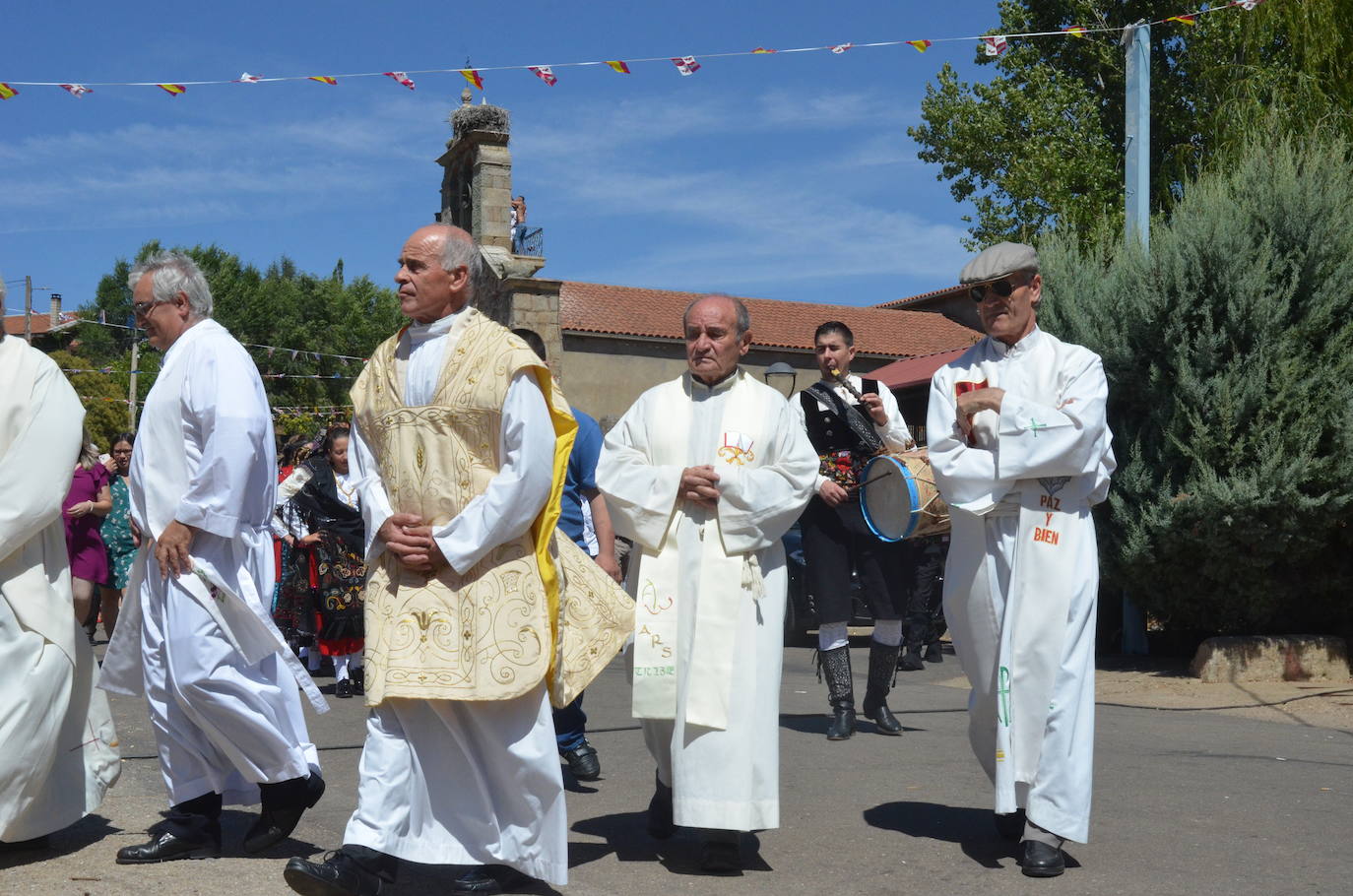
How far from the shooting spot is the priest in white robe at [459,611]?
14.2 ft

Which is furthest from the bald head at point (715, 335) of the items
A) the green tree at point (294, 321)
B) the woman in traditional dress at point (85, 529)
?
the green tree at point (294, 321)

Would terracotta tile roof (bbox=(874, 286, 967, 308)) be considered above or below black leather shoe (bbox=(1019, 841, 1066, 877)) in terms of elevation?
above

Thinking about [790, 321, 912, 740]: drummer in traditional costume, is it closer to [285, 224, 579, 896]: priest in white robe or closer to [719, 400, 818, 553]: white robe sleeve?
[719, 400, 818, 553]: white robe sleeve

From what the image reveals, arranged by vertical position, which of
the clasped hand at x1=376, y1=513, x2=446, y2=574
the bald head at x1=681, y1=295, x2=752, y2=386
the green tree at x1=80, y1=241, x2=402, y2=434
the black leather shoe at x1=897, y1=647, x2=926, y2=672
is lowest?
the black leather shoe at x1=897, y1=647, x2=926, y2=672

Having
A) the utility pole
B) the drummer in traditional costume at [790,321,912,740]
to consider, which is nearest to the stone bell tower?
the utility pole

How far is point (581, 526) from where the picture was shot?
277 inches

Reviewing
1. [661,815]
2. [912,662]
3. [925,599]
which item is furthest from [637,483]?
[925,599]

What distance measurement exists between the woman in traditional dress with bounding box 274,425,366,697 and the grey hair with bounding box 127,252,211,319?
4835 mm

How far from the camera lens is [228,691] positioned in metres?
4.71

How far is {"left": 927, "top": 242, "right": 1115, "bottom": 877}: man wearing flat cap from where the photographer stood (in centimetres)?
480

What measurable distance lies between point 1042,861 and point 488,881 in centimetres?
178

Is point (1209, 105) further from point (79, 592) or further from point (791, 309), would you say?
point (791, 309)

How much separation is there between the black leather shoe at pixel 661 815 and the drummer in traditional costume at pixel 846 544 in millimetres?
2382

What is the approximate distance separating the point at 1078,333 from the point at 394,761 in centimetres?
781
